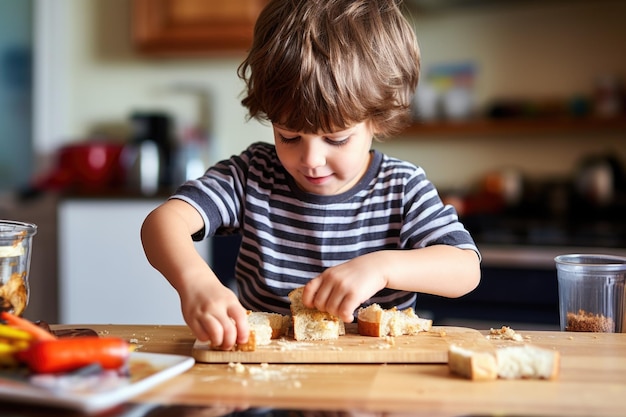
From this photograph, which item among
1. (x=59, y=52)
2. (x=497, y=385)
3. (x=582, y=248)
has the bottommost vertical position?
(x=497, y=385)

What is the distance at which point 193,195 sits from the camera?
1.18 meters

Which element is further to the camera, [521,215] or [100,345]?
[521,215]

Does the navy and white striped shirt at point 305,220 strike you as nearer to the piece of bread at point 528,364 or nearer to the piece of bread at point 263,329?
the piece of bread at point 263,329

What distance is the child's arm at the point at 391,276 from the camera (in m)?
0.94

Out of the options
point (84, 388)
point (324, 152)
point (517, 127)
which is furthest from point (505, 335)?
point (517, 127)

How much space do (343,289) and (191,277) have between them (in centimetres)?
20

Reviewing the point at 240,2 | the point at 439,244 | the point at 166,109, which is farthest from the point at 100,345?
the point at 166,109

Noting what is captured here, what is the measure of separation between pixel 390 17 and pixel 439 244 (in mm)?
380

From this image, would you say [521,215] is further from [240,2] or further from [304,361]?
[304,361]

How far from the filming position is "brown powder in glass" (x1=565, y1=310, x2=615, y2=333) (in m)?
1.08

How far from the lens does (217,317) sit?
2.91ft

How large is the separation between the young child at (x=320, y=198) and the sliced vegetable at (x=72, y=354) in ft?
0.48

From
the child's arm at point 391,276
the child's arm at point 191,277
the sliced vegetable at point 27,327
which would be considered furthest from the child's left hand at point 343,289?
the sliced vegetable at point 27,327

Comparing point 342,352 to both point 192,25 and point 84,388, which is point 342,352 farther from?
point 192,25
